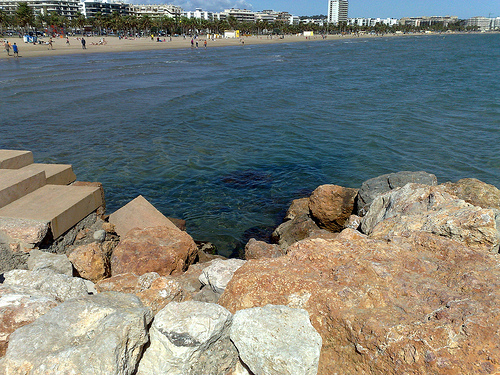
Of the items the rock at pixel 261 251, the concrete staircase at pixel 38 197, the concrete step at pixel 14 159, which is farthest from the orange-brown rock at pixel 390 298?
the concrete step at pixel 14 159

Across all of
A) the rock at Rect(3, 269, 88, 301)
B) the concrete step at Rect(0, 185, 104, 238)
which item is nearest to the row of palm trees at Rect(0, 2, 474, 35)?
the concrete step at Rect(0, 185, 104, 238)

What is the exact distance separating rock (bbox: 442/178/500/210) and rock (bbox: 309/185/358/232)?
1.99 m

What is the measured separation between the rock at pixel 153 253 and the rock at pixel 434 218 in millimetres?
2491

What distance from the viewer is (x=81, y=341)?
94.4 inches

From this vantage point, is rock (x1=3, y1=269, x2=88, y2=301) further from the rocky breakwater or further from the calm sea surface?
the calm sea surface

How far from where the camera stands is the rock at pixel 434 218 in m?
3.65

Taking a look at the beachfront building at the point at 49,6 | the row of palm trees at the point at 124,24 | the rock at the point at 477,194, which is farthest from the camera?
the beachfront building at the point at 49,6

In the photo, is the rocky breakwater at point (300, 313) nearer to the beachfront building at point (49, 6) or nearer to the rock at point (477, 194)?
the rock at point (477, 194)

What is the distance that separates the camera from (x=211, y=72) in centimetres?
3538

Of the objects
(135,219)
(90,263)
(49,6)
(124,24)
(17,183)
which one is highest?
(49,6)

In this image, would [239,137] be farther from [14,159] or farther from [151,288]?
[151,288]

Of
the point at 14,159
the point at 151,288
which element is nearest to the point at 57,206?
the point at 14,159

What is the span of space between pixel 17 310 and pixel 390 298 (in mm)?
2769

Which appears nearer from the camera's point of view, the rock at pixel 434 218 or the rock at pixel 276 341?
the rock at pixel 276 341
